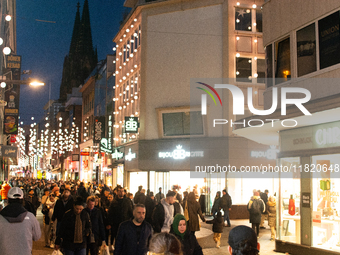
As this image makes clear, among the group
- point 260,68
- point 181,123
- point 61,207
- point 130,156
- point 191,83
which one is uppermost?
point 260,68

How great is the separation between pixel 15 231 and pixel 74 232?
7.56 feet

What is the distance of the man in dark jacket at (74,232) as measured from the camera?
850cm

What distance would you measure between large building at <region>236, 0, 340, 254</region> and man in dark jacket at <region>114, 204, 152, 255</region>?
5724 mm

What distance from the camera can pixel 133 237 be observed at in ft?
21.9

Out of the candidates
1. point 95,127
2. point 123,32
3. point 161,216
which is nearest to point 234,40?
point 123,32

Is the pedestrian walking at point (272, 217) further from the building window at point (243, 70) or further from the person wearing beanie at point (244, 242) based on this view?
the person wearing beanie at point (244, 242)

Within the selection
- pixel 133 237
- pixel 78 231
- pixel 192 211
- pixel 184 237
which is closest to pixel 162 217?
pixel 192 211

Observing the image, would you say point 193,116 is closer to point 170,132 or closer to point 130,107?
point 170,132

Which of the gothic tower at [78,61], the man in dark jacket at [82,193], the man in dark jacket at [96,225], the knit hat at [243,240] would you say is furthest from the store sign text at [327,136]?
the gothic tower at [78,61]

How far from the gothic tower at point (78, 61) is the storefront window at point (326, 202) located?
16986 centimetres

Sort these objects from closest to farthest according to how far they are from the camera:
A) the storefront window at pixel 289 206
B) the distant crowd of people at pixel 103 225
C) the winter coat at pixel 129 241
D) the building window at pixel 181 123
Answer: the distant crowd of people at pixel 103 225, the winter coat at pixel 129 241, the storefront window at pixel 289 206, the building window at pixel 181 123

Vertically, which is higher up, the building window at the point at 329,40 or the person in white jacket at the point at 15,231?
the building window at the point at 329,40

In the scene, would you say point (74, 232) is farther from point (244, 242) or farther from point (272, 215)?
point (272, 215)

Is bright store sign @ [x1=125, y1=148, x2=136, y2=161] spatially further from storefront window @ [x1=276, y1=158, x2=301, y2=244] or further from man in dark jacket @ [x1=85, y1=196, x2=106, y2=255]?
man in dark jacket @ [x1=85, y1=196, x2=106, y2=255]
